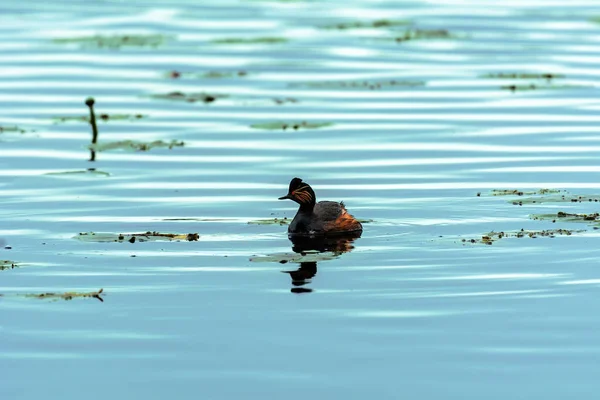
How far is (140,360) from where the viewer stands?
11.4m

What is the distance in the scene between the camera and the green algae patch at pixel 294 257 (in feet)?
49.8

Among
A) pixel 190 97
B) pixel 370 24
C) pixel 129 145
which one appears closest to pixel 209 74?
pixel 190 97

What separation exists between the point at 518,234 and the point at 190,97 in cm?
1394

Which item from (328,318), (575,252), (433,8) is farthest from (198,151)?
(433,8)

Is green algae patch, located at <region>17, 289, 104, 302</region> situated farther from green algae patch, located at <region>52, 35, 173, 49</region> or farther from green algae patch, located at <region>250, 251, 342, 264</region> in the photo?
green algae patch, located at <region>52, 35, 173, 49</region>

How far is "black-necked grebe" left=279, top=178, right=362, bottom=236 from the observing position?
669 inches

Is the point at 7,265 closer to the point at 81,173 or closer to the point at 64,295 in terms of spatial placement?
the point at 64,295

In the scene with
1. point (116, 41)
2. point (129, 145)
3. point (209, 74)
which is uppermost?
point (116, 41)

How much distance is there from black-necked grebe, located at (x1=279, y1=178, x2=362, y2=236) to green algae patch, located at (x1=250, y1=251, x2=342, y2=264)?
47.0 inches

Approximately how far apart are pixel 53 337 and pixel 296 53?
85.3 ft

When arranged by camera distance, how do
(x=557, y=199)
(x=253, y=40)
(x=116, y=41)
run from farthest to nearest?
(x=253, y=40) → (x=116, y=41) → (x=557, y=199)

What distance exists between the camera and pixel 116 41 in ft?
130

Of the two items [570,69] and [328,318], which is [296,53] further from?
[328,318]

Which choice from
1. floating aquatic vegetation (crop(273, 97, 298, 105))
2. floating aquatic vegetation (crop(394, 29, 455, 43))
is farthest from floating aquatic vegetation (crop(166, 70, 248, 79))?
floating aquatic vegetation (crop(394, 29, 455, 43))
